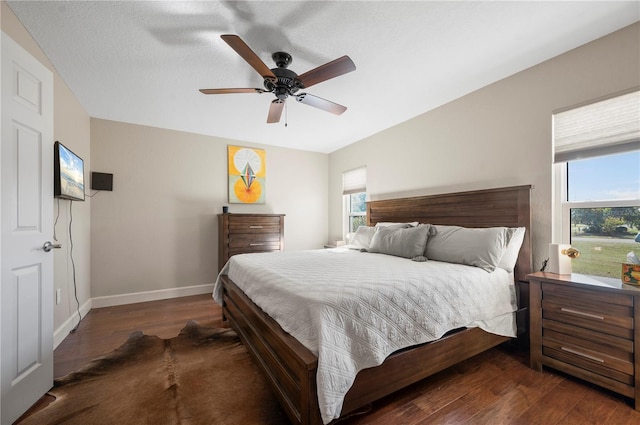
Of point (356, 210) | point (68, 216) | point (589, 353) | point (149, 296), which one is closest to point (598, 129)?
point (589, 353)

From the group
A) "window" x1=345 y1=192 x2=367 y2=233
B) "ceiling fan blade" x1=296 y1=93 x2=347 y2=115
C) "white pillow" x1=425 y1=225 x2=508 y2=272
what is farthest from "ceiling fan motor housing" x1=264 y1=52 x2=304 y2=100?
"window" x1=345 y1=192 x2=367 y2=233

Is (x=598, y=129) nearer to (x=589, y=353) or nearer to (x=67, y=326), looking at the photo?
(x=589, y=353)

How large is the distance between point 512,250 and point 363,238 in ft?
5.13

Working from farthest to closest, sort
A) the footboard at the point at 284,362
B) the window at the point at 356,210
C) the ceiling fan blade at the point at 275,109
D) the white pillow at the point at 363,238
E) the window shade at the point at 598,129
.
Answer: the window at the point at 356,210 < the white pillow at the point at 363,238 < the ceiling fan blade at the point at 275,109 < the window shade at the point at 598,129 < the footboard at the point at 284,362

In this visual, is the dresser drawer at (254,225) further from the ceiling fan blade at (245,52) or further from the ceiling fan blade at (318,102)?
the ceiling fan blade at (245,52)

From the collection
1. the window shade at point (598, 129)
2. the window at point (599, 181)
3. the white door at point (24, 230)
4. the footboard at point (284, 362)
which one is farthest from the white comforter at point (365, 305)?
the white door at point (24, 230)

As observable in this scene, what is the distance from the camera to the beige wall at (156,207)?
3.47m

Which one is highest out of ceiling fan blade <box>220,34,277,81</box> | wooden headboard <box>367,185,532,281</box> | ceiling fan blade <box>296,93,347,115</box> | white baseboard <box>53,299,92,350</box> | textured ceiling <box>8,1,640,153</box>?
textured ceiling <box>8,1,640,153</box>

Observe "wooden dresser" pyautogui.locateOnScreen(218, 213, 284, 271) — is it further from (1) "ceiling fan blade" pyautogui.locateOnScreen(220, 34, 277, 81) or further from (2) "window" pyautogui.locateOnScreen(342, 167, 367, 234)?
(1) "ceiling fan blade" pyautogui.locateOnScreen(220, 34, 277, 81)

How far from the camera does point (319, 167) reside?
5.21 m

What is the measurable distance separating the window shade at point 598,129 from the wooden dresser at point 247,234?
3.45m

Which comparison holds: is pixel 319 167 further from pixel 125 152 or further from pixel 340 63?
pixel 340 63

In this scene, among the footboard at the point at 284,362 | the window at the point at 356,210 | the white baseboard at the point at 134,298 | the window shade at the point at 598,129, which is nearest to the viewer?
the footboard at the point at 284,362

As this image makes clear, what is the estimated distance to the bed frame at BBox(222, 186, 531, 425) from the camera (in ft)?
4.29
